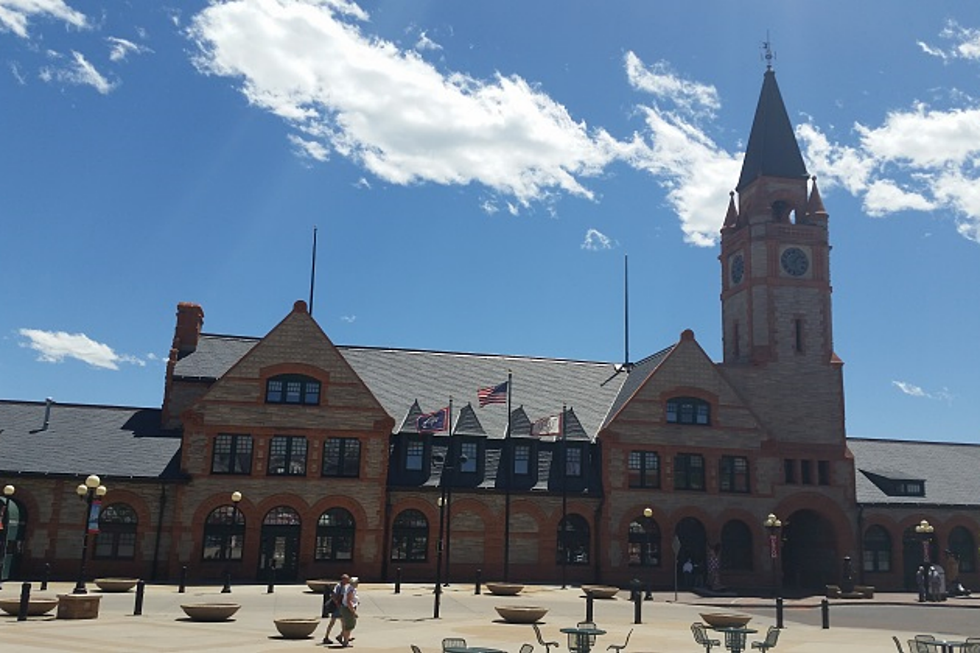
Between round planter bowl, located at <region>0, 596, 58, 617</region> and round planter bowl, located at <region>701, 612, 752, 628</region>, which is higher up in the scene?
round planter bowl, located at <region>701, 612, 752, 628</region>

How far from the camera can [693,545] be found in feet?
161

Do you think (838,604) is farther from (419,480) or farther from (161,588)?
(161,588)

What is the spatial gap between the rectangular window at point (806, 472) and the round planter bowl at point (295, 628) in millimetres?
35432

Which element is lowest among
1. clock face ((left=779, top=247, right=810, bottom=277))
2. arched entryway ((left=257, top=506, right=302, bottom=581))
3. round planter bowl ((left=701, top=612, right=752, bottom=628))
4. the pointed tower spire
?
round planter bowl ((left=701, top=612, right=752, bottom=628))

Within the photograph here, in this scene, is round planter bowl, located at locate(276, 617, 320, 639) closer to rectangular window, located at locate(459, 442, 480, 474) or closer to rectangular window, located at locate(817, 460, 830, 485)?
rectangular window, located at locate(459, 442, 480, 474)

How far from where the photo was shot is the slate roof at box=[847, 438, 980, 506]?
53375 mm

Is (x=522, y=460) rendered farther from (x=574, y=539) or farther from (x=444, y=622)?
(x=444, y=622)

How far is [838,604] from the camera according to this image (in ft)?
134

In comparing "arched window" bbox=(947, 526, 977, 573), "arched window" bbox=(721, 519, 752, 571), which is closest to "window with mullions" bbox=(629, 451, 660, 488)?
"arched window" bbox=(721, 519, 752, 571)

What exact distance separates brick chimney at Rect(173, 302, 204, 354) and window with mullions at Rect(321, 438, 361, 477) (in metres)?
11.7

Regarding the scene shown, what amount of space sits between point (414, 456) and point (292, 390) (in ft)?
23.5

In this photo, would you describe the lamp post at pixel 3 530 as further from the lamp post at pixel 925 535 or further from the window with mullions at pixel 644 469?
the lamp post at pixel 925 535

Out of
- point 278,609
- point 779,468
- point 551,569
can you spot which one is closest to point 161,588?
point 278,609

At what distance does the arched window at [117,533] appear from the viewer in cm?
4259
